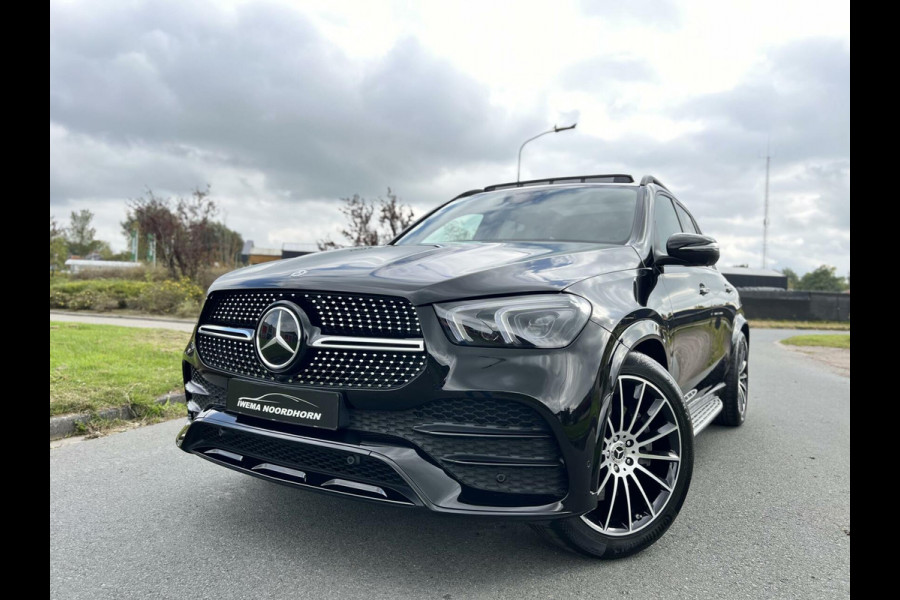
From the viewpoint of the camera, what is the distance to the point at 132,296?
16.9 m

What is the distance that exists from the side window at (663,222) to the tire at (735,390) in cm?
132

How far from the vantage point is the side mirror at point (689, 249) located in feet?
9.68

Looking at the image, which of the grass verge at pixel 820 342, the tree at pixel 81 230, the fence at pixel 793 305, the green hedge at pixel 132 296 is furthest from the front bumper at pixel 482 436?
the tree at pixel 81 230

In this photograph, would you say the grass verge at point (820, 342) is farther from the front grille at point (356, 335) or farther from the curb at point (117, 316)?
the front grille at point (356, 335)

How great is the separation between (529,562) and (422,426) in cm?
78

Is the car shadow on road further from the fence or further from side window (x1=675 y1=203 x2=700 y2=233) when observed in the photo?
the fence

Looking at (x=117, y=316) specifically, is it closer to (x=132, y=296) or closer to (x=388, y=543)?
(x=132, y=296)

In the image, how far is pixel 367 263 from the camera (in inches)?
96.2

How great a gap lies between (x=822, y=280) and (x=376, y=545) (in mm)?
89748

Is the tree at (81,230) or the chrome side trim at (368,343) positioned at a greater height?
the tree at (81,230)

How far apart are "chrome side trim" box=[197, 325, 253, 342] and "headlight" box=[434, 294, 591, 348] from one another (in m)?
0.87

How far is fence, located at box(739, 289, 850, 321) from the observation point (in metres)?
26.4
